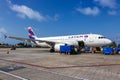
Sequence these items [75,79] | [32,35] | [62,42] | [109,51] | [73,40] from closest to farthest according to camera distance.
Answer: [75,79]
[109,51]
[73,40]
[62,42]
[32,35]

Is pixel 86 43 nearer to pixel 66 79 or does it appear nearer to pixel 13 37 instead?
pixel 13 37

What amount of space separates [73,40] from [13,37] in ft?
42.9

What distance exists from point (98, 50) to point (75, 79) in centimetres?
3193

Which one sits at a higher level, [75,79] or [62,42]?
[62,42]

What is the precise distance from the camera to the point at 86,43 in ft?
113

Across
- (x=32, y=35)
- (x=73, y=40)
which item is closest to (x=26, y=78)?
(x=73, y=40)

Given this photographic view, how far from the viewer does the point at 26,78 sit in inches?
373

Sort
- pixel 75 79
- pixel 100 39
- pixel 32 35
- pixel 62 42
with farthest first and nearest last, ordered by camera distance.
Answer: pixel 32 35 < pixel 62 42 < pixel 100 39 < pixel 75 79

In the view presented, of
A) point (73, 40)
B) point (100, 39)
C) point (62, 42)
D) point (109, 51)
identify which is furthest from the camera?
point (62, 42)

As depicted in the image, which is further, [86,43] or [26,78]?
[86,43]

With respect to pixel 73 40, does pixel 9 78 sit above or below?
below

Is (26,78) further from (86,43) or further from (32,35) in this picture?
(32,35)

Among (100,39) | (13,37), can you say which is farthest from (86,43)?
(13,37)

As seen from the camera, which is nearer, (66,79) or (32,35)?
(66,79)
